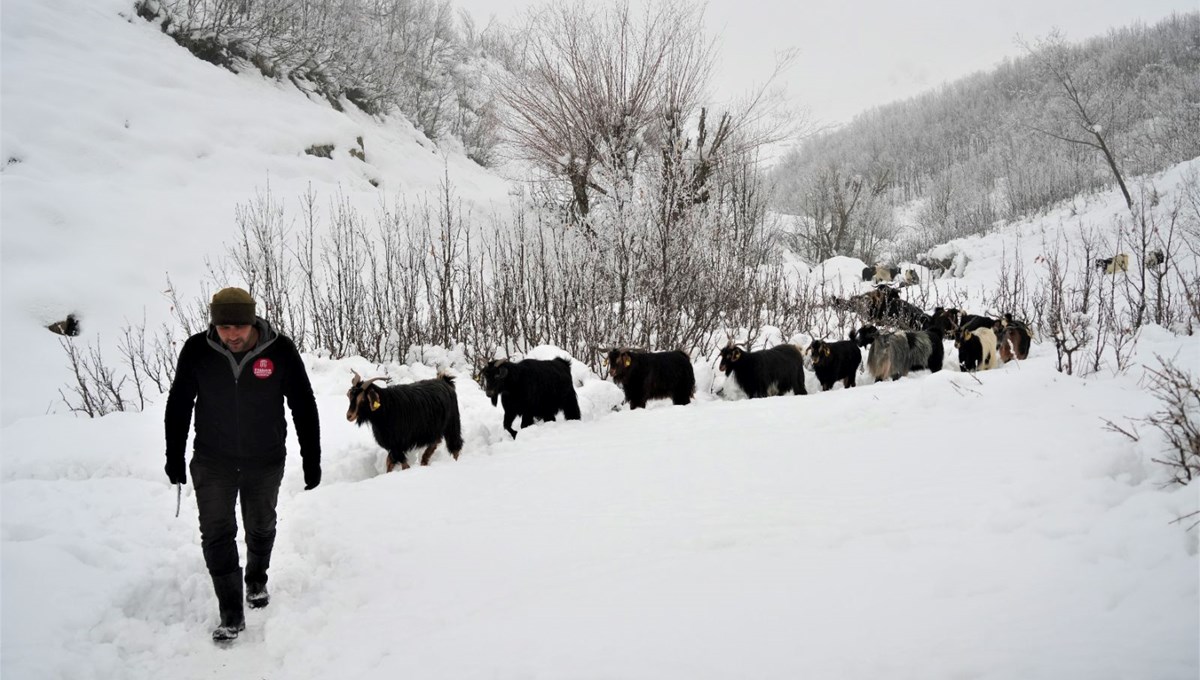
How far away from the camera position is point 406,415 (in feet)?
19.7

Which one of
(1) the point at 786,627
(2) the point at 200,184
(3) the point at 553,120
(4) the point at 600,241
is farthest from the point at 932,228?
(1) the point at 786,627

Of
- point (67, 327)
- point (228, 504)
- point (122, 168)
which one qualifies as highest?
point (122, 168)

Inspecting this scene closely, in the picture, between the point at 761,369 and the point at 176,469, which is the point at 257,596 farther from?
the point at 761,369

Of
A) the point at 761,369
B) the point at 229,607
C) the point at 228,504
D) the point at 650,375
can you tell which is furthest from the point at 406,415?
the point at 761,369

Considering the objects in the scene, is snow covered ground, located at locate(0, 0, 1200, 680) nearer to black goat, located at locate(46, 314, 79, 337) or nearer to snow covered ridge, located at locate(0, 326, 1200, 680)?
snow covered ridge, located at locate(0, 326, 1200, 680)

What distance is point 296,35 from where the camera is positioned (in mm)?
21078

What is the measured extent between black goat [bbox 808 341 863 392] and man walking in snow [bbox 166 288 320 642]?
8393 millimetres

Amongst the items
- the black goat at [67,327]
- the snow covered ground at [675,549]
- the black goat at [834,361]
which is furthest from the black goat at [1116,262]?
the black goat at [67,327]

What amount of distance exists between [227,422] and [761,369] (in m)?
7.41

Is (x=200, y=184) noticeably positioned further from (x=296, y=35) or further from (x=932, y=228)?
(x=932, y=228)

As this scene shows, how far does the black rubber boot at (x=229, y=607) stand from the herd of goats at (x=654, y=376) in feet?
7.56

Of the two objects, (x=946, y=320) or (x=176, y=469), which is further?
(x=946, y=320)

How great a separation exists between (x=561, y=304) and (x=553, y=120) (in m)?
6.94

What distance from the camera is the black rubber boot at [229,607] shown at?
322 centimetres
